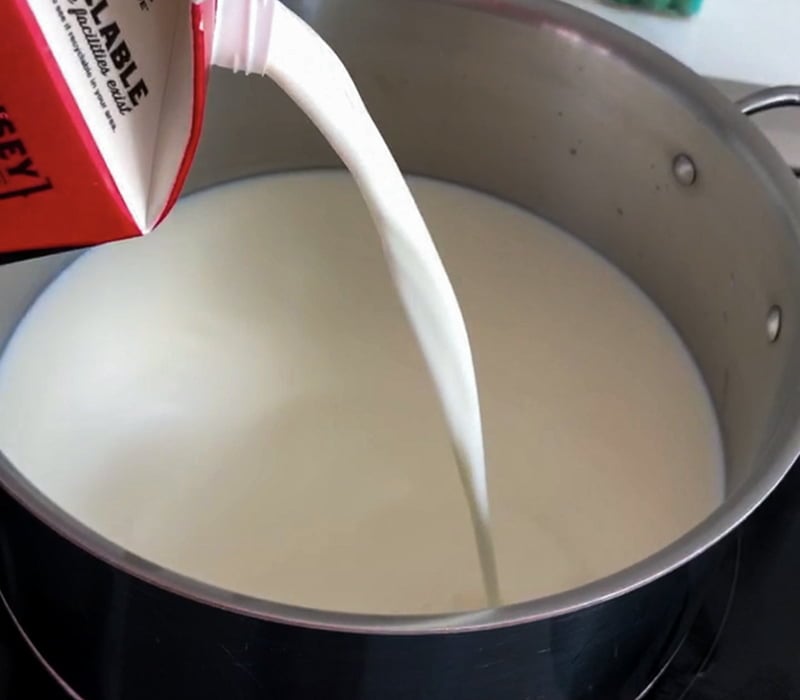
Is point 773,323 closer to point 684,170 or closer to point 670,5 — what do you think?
point 684,170

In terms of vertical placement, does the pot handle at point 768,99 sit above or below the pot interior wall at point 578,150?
above

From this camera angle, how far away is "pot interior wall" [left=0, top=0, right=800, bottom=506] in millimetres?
758

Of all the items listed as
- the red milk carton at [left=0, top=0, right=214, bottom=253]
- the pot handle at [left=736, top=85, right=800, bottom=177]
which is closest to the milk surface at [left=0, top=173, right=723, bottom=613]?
the pot handle at [left=736, top=85, right=800, bottom=177]

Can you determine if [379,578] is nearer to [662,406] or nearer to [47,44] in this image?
[662,406]

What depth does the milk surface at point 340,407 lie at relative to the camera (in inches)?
32.1

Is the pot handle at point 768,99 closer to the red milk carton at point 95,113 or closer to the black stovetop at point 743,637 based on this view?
the black stovetop at point 743,637

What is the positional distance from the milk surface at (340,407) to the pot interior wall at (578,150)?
0.03 m

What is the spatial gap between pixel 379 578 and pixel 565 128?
0.35 metres

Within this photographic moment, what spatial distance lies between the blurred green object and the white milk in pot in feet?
0.63

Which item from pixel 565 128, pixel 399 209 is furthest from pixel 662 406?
pixel 399 209

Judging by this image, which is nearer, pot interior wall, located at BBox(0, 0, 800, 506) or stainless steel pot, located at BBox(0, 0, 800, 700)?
stainless steel pot, located at BBox(0, 0, 800, 700)

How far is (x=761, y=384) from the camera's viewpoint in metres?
0.75

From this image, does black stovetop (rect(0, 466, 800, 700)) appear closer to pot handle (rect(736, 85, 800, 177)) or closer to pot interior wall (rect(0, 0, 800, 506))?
pot interior wall (rect(0, 0, 800, 506))

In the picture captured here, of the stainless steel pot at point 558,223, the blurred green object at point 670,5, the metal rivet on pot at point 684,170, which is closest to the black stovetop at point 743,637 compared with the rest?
the stainless steel pot at point 558,223
